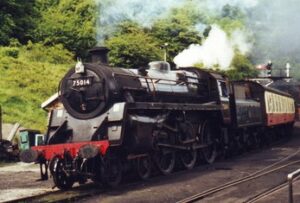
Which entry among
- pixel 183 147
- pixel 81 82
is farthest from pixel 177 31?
pixel 81 82

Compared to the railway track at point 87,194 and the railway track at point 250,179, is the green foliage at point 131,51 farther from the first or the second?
the railway track at point 87,194

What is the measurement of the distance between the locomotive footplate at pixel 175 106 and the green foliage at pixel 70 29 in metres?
20.7

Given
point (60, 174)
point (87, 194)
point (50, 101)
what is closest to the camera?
point (87, 194)

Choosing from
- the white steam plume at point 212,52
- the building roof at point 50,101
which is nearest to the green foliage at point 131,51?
the white steam plume at point 212,52

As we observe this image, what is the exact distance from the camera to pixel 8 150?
18.9 m

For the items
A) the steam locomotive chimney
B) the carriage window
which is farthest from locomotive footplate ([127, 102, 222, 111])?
the steam locomotive chimney

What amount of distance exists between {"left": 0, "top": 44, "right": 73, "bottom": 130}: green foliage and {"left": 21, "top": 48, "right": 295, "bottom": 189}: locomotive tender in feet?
32.7

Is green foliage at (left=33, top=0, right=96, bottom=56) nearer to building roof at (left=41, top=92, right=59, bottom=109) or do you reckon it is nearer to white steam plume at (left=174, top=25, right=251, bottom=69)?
white steam plume at (left=174, top=25, right=251, bottom=69)

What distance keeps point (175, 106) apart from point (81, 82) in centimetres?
299

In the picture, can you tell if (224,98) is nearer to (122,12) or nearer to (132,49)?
(122,12)

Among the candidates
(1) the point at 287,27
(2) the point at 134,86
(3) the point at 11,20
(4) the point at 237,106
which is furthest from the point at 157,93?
(3) the point at 11,20

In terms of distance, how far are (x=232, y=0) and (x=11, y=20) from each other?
17422mm

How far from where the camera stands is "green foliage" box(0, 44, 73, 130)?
80.5 ft

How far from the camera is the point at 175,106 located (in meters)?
14.3
